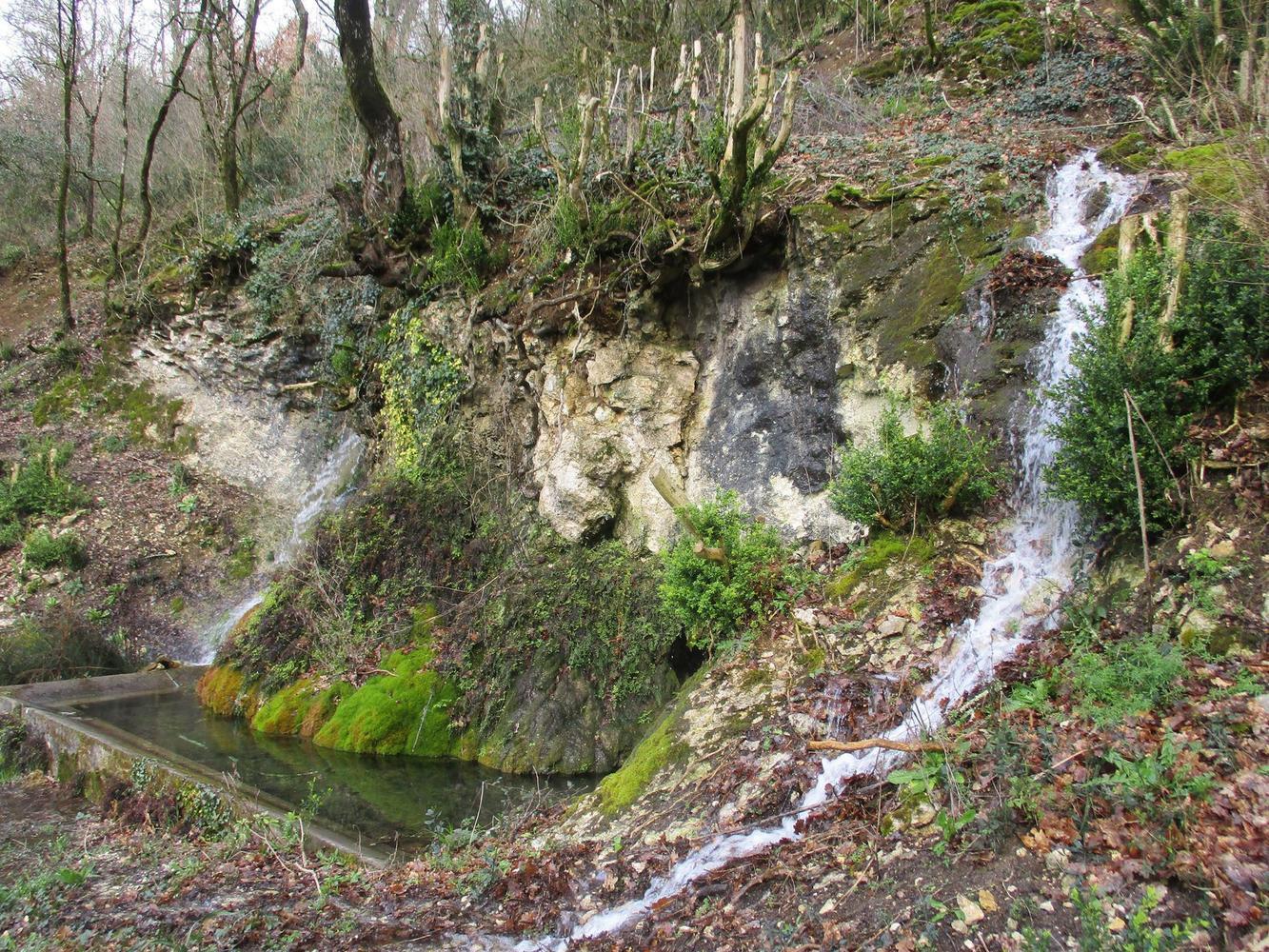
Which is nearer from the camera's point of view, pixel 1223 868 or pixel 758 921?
pixel 1223 868

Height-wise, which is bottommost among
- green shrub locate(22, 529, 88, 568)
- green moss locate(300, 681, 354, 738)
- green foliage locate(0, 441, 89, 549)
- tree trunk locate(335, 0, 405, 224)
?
green moss locate(300, 681, 354, 738)

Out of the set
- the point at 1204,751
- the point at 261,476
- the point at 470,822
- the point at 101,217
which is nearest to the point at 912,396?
the point at 1204,751

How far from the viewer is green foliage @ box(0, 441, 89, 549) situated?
1333cm

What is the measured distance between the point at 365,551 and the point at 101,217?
17.2 meters

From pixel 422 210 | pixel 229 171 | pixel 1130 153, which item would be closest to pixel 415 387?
pixel 422 210

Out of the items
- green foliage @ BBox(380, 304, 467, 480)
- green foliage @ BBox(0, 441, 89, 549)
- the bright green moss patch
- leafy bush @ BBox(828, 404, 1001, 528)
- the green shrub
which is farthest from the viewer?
green foliage @ BBox(0, 441, 89, 549)

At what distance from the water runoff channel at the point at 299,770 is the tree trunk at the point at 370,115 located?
Result: 767 cm

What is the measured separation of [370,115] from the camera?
11164mm

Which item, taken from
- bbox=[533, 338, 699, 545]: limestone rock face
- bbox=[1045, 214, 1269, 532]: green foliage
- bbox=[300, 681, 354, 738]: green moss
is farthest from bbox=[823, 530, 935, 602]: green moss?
bbox=[300, 681, 354, 738]: green moss

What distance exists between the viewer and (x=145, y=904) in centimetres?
482

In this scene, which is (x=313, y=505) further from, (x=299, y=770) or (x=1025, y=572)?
(x=1025, y=572)

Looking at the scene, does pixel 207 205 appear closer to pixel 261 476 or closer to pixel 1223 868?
pixel 261 476

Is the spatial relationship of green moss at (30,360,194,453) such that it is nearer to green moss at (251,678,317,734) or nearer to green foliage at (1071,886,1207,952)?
green moss at (251,678,317,734)

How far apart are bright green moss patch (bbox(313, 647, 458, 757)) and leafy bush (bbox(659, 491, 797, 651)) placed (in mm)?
3362
